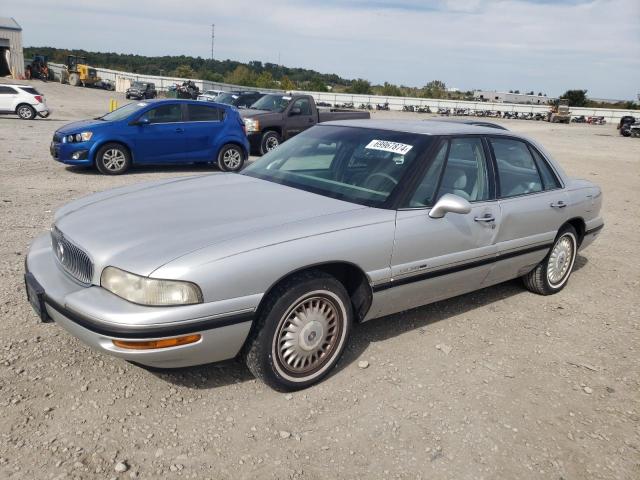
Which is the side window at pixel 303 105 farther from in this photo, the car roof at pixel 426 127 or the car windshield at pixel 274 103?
the car roof at pixel 426 127

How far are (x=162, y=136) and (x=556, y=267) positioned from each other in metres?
8.00

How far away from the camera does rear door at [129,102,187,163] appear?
407 inches

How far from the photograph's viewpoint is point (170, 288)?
104 inches

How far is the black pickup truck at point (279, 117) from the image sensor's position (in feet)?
45.3

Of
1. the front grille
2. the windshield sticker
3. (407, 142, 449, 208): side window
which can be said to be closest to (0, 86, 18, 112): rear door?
the front grille

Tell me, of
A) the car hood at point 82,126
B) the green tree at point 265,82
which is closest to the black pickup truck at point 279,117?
the car hood at point 82,126

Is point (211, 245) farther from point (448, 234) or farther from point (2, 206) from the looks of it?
point (2, 206)

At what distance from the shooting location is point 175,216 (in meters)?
3.24

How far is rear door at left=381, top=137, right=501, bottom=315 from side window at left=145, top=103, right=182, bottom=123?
7844mm

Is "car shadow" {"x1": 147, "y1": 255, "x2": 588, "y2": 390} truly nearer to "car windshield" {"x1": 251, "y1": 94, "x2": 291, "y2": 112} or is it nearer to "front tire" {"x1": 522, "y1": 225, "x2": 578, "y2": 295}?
"front tire" {"x1": 522, "y1": 225, "x2": 578, "y2": 295}

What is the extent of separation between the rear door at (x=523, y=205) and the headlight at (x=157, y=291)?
98.5 inches

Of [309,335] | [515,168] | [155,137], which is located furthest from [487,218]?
[155,137]

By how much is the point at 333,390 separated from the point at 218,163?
8.81 meters

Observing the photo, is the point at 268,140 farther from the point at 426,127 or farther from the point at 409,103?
the point at 409,103
